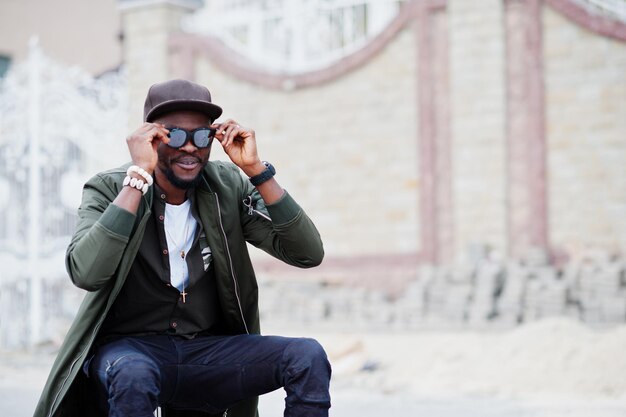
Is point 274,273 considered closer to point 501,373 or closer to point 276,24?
point 276,24

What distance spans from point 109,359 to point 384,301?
8984mm

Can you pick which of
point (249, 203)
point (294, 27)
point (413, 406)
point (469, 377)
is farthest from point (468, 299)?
point (249, 203)

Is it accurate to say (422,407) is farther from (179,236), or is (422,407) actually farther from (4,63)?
(4,63)

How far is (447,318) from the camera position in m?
11.2


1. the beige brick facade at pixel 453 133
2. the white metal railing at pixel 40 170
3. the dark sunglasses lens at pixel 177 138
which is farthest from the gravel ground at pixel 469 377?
the dark sunglasses lens at pixel 177 138

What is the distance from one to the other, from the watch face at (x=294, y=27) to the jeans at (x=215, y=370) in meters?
9.33

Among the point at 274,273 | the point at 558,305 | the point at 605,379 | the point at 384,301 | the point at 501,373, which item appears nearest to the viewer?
the point at 605,379

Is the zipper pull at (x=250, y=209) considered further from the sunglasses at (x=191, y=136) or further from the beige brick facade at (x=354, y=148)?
the beige brick facade at (x=354, y=148)

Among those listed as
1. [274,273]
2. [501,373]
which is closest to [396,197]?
[274,273]

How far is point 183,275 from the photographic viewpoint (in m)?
3.82

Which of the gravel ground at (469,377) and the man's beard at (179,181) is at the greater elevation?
the man's beard at (179,181)

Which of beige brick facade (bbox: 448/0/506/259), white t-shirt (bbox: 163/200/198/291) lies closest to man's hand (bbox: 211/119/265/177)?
white t-shirt (bbox: 163/200/198/291)

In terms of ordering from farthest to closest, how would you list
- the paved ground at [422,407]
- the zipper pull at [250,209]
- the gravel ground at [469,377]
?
1. the gravel ground at [469,377]
2. the paved ground at [422,407]
3. the zipper pull at [250,209]

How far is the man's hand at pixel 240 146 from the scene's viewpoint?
387 cm
